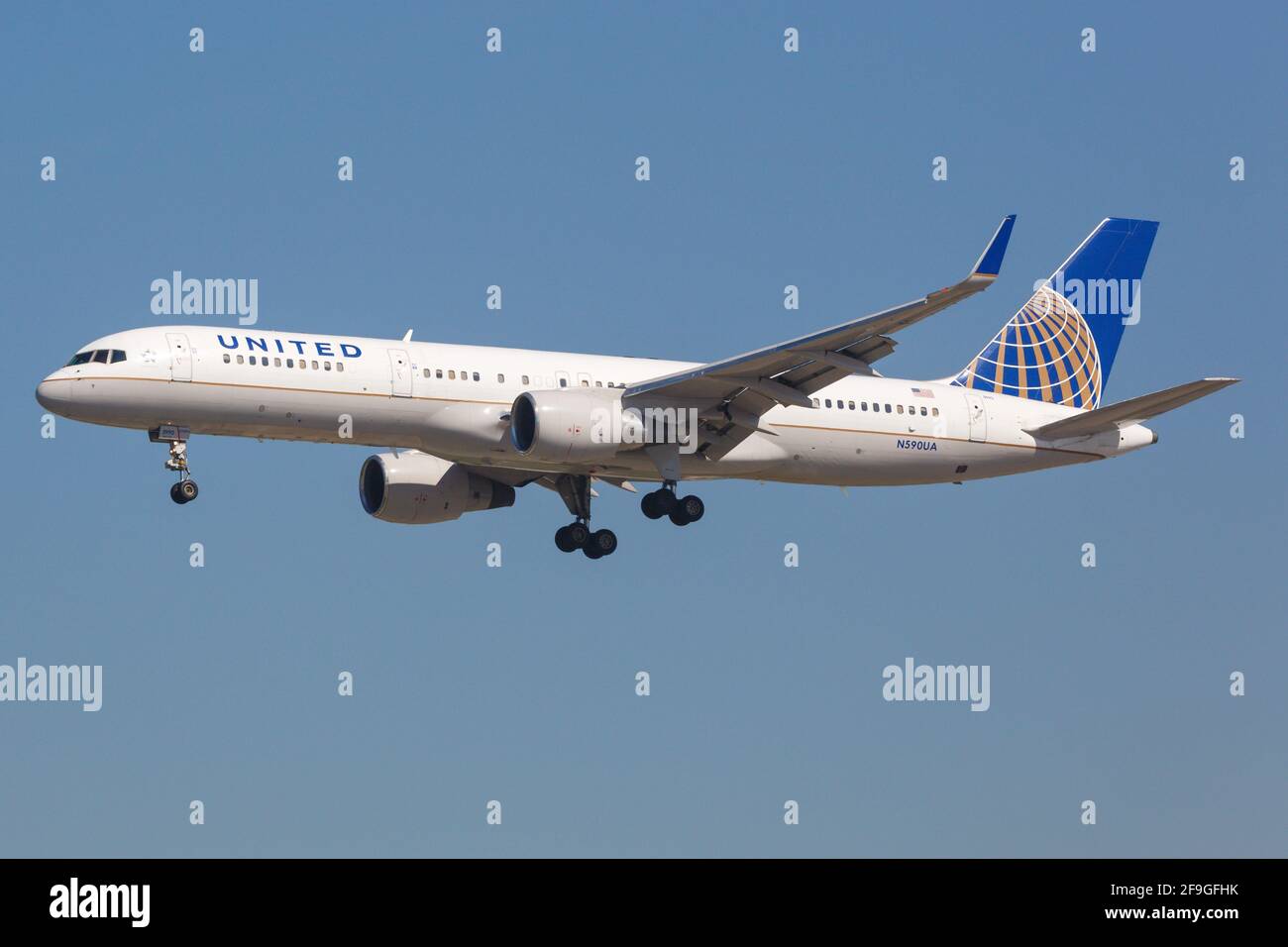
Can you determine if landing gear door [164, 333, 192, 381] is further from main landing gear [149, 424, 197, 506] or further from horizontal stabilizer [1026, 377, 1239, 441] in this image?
horizontal stabilizer [1026, 377, 1239, 441]

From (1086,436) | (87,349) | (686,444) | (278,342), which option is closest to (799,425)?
(686,444)

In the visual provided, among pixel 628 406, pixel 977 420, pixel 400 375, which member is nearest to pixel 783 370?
pixel 628 406

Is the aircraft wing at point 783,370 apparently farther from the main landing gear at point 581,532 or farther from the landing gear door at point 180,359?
the landing gear door at point 180,359

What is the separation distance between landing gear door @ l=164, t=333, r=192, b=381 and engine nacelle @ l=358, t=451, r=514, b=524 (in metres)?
8.10

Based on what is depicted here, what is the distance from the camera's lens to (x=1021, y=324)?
52.2 m

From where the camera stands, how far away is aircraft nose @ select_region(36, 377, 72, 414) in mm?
41281

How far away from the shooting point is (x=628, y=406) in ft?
146

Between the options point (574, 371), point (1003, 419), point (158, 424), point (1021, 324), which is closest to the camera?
point (158, 424)

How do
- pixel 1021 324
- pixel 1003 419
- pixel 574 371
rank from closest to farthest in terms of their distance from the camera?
pixel 574 371 → pixel 1003 419 → pixel 1021 324

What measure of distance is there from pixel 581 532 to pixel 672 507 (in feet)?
9.78

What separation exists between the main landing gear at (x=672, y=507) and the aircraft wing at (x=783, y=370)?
2.16 m

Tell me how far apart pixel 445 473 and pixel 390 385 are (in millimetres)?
6770

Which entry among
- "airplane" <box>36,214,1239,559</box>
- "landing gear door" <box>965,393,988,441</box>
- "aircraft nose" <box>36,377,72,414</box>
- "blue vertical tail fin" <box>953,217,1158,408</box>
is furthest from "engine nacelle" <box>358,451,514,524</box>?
"blue vertical tail fin" <box>953,217,1158,408</box>

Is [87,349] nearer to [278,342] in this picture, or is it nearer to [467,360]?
[278,342]
